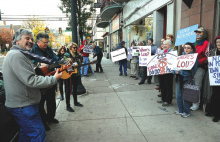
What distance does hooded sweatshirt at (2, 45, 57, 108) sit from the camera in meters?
1.97

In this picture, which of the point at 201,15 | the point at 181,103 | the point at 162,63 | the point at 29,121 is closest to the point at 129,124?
the point at 181,103

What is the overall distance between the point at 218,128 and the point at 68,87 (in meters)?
3.69

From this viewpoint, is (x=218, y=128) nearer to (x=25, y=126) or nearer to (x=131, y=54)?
(x=25, y=126)

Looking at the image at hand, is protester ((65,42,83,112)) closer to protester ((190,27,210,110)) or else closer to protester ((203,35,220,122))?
protester ((190,27,210,110))

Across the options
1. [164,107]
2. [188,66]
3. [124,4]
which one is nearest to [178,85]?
[188,66]

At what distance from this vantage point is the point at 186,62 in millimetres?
3854

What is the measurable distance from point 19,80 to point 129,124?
8.31 feet

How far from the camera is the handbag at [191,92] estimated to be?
364 cm

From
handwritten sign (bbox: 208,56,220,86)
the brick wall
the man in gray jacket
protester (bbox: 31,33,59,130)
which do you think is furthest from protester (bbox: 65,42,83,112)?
the brick wall

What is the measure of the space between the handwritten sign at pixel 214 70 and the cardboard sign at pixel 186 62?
1.43ft

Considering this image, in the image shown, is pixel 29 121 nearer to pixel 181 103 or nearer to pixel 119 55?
pixel 181 103

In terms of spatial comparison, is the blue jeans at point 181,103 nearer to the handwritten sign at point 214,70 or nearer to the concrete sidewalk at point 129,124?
the concrete sidewalk at point 129,124

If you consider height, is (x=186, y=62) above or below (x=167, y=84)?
above

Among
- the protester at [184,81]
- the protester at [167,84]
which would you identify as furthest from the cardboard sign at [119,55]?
the protester at [184,81]
